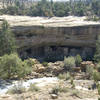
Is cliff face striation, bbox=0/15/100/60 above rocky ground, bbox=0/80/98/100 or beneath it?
above

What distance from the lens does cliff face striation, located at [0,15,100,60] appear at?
28703 millimetres

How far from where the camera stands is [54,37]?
100 feet

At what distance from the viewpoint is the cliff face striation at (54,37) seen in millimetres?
28703

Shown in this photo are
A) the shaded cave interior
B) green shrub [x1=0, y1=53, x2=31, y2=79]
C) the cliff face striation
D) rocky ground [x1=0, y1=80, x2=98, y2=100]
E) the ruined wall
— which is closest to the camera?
rocky ground [x1=0, y1=80, x2=98, y2=100]

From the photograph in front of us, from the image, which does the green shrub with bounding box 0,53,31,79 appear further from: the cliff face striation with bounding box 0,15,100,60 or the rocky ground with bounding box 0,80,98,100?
the cliff face striation with bounding box 0,15,100,60

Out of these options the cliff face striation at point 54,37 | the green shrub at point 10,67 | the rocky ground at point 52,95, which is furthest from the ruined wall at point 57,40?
the rocky ground at point 52,95

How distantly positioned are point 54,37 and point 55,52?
2695 mm

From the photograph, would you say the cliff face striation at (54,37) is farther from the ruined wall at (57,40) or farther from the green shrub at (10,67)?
the green shrub at (10,67)

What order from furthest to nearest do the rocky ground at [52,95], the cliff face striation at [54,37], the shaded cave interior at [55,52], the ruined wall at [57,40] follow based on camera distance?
1. the shaded cave interior at [55,52]
2. the ruined wall at [57,40]
3. the cliff face striation at [54,37]
4. the rocky ground at [52,95]

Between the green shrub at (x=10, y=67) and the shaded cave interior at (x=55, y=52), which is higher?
the green shrub at (x=10, y=67)

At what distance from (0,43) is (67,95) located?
38.5ft

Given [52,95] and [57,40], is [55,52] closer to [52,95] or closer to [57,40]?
[57,40]

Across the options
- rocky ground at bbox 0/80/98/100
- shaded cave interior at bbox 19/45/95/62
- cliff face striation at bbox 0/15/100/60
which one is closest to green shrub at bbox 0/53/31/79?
rocky ground at bbox 0/80/98/100

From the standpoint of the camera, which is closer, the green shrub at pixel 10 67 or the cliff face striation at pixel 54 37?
the green shrub at pixel 10 67
